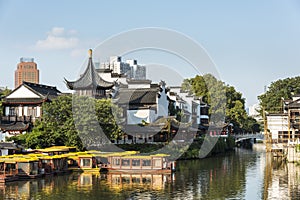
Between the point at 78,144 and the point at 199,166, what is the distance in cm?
927

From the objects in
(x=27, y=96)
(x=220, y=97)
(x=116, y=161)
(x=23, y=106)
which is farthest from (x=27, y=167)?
(x=220, y=97)

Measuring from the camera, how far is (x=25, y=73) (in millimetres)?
112812

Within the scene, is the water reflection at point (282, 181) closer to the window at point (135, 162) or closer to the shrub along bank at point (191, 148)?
the shrub along bank at point (191, 148)

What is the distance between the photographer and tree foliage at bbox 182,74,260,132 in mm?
64562

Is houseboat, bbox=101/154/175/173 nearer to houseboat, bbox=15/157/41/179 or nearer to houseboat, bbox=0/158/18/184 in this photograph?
houseboat, bbox=15/157/41/179

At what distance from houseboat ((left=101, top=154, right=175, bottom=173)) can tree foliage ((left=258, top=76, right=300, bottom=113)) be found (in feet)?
116

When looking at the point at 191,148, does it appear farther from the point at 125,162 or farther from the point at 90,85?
the point at 125,162

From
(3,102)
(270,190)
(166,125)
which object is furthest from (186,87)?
(270,190)

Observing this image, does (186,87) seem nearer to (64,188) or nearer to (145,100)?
(145,100)

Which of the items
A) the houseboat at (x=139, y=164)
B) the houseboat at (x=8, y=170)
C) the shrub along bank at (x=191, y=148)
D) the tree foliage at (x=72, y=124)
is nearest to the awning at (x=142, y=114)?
the shrub along bank at (x=191, y=148)

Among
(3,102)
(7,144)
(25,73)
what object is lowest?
(7,144)

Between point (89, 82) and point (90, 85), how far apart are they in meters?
0.44

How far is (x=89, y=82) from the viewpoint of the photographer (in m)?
46.9

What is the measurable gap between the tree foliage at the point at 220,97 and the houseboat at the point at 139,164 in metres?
31.7
